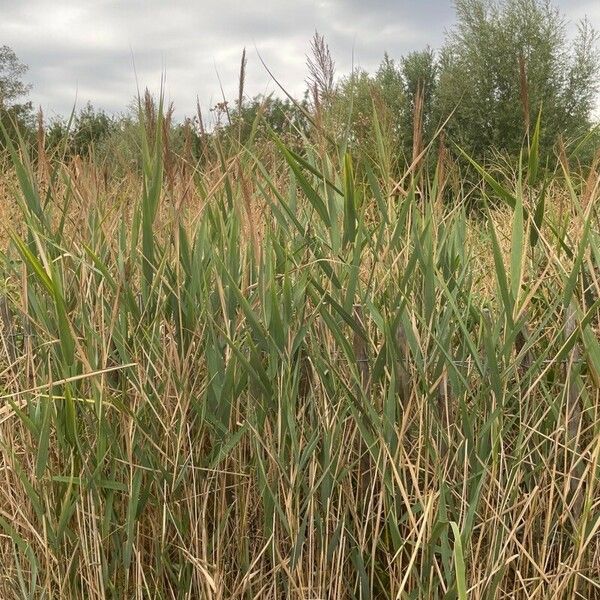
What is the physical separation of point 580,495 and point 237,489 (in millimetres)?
699

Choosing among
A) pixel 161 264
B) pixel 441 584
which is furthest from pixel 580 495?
pixel 161 264

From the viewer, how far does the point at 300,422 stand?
5.09 ft

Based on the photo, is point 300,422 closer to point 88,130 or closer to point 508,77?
point 88,130

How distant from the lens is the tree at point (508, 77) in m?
13.8

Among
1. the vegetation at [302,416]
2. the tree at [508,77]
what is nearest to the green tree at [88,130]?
the vegetation at [302,416]

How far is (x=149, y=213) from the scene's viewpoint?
1.54m

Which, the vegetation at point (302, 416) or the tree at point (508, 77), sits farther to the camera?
the tree at point (508, 77)

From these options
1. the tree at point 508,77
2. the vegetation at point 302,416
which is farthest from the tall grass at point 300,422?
the tree at point 508,77

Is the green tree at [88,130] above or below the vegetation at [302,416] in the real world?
above

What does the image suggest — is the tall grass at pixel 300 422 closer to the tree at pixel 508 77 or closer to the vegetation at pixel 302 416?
the vegetation at pixel 302 416

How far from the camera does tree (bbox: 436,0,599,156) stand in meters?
13.8

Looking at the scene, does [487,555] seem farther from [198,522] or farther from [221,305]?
[221,305]

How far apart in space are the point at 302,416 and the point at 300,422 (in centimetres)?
3

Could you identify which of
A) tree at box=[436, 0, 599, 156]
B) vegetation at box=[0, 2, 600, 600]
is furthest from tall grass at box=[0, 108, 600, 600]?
tree at box=[436, 0, 599, 156]
